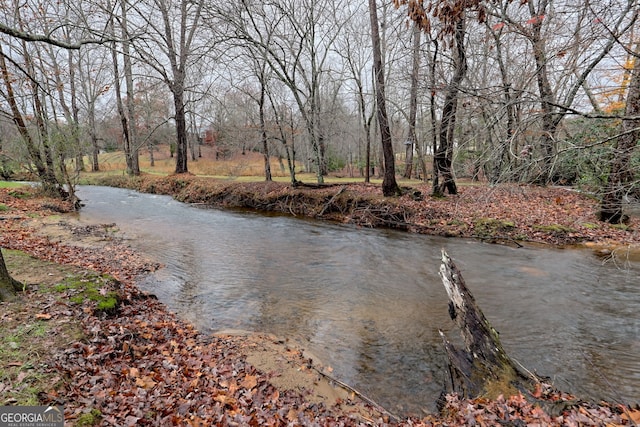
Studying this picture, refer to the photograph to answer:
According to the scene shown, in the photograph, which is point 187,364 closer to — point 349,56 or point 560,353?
point 560,353

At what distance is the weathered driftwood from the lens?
11.8 feet

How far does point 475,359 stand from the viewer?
3.83 m

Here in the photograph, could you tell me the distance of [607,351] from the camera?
475 centimetres

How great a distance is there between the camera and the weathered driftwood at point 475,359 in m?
3.59

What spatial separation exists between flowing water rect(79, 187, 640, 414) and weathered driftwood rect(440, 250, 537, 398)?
0.49m

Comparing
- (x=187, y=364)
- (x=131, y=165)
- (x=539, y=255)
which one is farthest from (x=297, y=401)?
(x=131, y=165)

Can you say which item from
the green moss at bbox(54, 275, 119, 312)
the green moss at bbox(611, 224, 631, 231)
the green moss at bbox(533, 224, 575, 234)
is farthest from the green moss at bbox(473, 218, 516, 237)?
the green moss at bbox(54, 275, 119, 312)

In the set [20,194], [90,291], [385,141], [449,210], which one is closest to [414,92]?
[385,141]

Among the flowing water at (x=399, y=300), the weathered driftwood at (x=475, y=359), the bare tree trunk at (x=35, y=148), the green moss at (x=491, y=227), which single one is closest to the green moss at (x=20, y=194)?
the bare tree trunk at (x=35, y=148)

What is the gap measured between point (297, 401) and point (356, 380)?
894mm

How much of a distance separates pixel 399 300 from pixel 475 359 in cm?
274

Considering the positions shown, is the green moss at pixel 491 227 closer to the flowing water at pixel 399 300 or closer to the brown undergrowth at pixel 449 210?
the brown undergrowth at pixel 449 210

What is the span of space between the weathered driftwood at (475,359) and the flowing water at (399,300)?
489mm

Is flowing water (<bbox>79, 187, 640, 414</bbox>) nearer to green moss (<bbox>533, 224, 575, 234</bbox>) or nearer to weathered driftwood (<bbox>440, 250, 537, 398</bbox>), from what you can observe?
A: weathered driftwood (<bbox>440, 250, 537, 398</bbox>)
